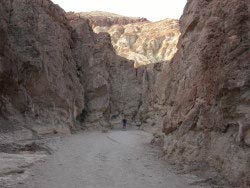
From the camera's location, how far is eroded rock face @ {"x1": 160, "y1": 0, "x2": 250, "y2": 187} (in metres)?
13.5

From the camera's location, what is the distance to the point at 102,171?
15023mm

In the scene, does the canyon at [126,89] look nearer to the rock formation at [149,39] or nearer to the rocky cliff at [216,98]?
the rocky cliff at [216,98]

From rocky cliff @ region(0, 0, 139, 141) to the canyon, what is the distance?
0.30 ft

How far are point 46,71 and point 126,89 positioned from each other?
2672 centimetres

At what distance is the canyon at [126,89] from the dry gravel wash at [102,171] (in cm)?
47

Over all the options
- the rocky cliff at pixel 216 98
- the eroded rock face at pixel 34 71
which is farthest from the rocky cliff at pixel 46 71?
the rocky cliff at pixel 216 98

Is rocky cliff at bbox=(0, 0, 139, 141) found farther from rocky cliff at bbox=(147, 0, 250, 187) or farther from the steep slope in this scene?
the steep slope

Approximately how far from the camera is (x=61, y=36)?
121 feet

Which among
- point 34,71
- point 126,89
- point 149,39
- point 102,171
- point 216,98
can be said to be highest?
point 149,39

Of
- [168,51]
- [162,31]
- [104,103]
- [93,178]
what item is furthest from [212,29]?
[162,31]

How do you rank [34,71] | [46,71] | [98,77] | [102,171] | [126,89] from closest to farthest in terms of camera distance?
[102,171]
[34,71]
[46,71]
[98,77]
[126,89]

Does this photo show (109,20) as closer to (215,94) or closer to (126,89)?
(126,89)

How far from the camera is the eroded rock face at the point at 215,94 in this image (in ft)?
44.4

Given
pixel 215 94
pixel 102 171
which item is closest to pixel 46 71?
pixel 102 171
